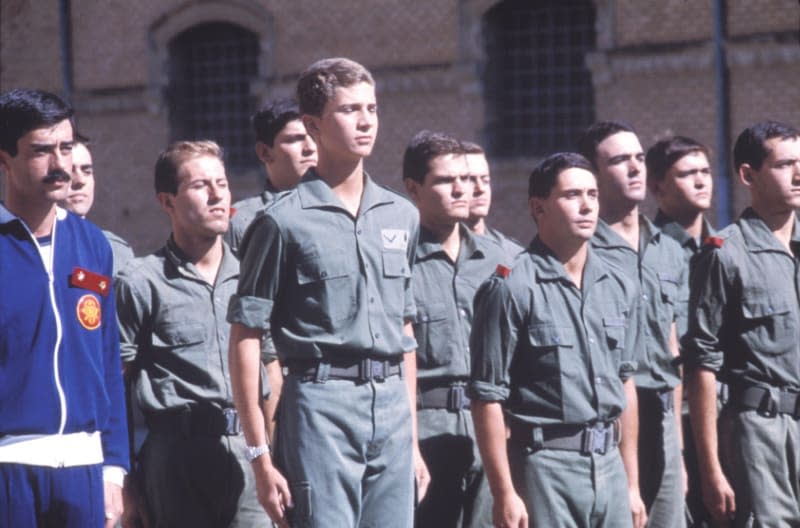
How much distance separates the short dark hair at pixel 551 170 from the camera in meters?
5.93

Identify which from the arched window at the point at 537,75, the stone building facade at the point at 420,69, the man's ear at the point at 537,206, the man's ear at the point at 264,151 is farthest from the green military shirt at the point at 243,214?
the arched window at the point at 537,75

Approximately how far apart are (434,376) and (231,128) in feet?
47.1

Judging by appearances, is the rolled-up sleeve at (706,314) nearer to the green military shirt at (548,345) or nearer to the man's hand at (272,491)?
the green military shirt at (548,345)

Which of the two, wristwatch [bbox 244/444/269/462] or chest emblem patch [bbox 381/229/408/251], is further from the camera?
chest emblem patch [bbox 381/229/408/251]

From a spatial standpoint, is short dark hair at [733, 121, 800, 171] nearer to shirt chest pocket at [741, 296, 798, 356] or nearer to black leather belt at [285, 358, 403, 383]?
shirt chest pocket at [741, 296, 798, 356]

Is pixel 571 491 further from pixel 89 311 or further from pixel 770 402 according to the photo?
pixel 89 311

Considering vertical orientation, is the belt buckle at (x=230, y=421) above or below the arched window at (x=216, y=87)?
below

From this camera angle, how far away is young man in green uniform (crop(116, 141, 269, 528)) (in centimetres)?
593

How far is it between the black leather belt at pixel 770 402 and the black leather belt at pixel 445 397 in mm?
1320

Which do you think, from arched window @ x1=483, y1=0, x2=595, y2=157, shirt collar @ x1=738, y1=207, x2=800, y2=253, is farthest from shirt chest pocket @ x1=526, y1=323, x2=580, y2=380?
arched window @ x1=483, y1=0, x2=595, y2=157

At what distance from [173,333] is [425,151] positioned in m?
1.86

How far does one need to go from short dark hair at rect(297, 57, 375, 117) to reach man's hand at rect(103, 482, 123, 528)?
151 cm

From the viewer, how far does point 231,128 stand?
2070cm

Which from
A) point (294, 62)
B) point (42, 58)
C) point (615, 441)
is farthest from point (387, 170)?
point (615, 441)
